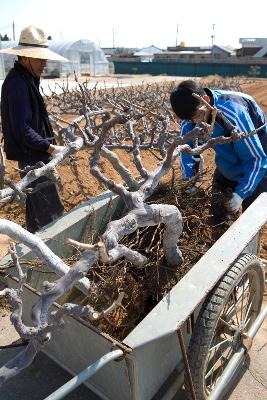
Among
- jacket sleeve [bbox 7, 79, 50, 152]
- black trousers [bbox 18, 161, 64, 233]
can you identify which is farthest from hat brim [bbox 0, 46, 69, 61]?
black trousers [bbox 18, 161, 64, 233]

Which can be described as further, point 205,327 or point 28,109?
point 28,109

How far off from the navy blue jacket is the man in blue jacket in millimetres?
994

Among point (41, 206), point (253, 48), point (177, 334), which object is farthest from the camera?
point (253, 48)

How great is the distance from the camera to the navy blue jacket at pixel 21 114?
2646 millimetres

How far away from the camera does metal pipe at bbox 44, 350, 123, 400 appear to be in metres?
1.26

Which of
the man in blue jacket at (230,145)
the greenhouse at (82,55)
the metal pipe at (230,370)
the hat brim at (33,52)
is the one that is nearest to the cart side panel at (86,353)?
the metal pipe at (230,370)

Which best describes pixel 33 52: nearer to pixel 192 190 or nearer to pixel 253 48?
pixel 192 190

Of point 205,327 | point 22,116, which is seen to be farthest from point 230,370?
point 22,116

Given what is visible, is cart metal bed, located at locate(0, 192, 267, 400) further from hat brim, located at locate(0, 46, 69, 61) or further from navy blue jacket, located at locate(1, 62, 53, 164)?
hat brim, located at locate(0, 46, 69, 61)

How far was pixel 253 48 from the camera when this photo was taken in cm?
4306

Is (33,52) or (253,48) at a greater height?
(253,48)

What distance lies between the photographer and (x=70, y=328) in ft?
5.46

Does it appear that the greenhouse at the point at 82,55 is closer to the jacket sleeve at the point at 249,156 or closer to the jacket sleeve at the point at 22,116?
the jacket sleeve at the point at 22,116

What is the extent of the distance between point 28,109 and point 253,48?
45469 mm
